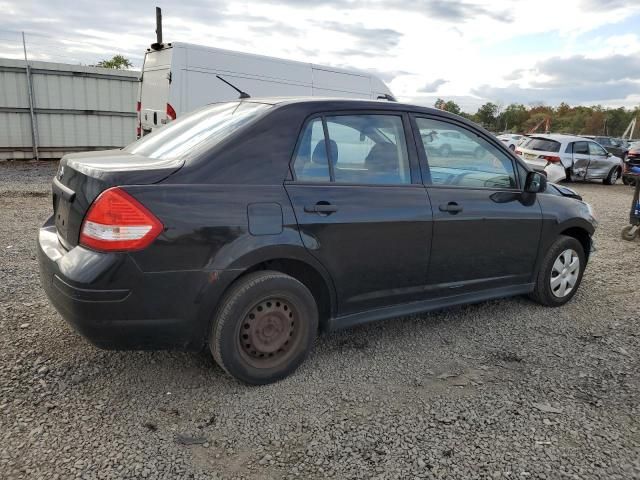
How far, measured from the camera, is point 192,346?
9.67 ft

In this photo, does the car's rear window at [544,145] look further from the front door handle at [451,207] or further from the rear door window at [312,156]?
the rear door window at [312,156]

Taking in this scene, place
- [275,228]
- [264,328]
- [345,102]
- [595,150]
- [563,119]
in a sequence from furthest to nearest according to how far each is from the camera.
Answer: [563,119] → [595,150] → [345,102] → [264,328] → [275,228]

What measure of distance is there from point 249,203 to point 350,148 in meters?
0.86

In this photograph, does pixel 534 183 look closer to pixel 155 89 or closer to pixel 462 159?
pixel 462 159

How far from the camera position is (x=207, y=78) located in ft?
31.9

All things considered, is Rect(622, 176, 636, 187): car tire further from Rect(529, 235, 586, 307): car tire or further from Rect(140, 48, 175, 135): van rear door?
Rect(140, 48, 175, 135): van rear door

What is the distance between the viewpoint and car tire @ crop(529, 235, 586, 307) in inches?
178

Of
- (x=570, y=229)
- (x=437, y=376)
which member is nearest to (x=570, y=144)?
(x=570, y=229)

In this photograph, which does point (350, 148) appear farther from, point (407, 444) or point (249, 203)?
point (407, 444)

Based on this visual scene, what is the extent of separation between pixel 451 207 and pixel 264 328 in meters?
1.59

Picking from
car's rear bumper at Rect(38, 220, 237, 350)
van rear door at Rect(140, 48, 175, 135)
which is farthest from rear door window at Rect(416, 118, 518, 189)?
van rear door at Rect(140, 48, 175, 135)

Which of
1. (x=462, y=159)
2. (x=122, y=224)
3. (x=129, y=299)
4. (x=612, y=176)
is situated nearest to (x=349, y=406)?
(x=129, y=299)

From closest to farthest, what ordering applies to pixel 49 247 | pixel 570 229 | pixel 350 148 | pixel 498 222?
1. pixel 49 247
2. pixel 350 148
3. pixel 498 222
4. pixel 570 229

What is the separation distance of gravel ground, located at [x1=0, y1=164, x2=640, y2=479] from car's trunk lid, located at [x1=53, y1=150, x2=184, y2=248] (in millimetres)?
925
